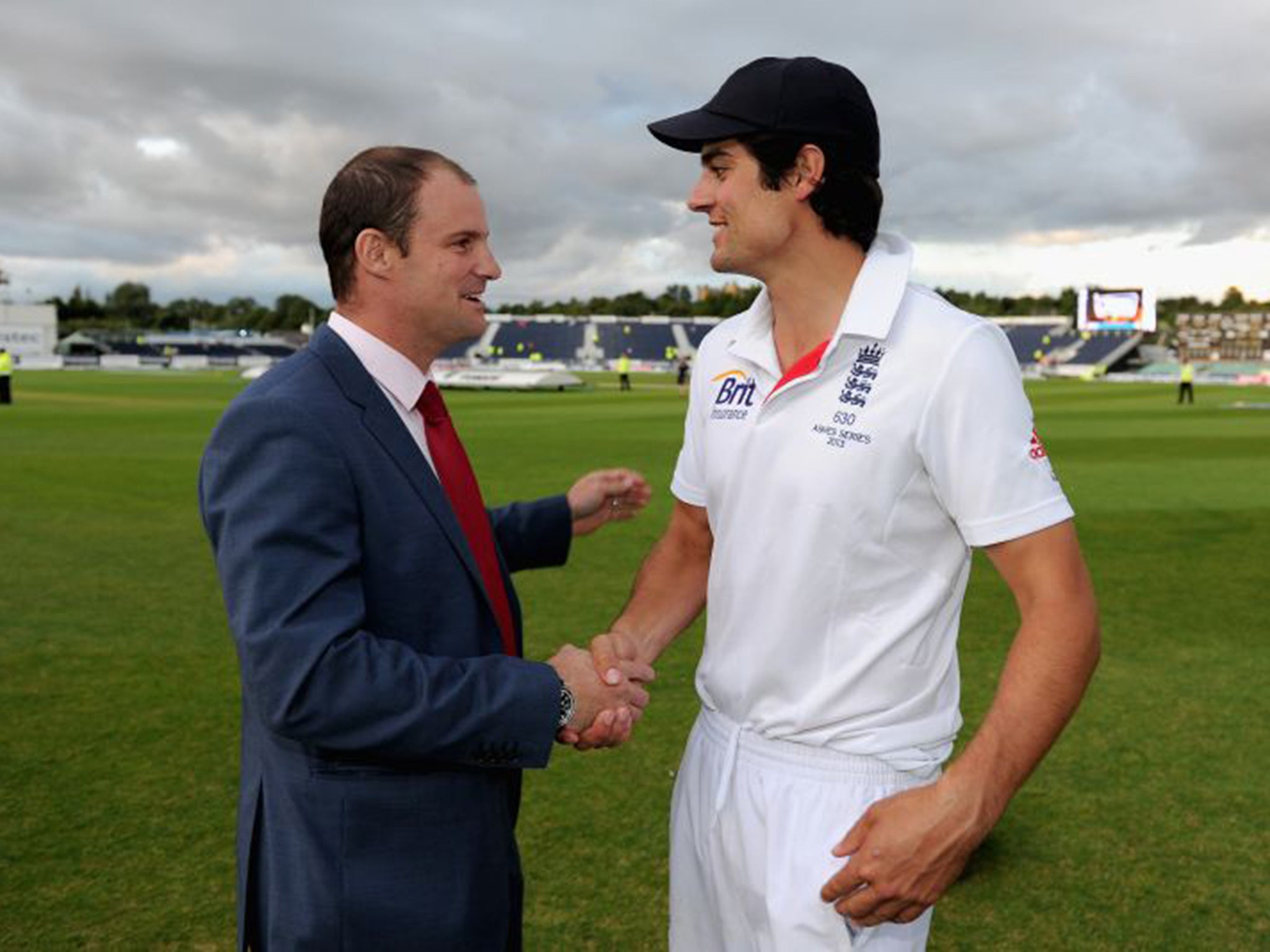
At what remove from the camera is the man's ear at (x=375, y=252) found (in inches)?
86.0

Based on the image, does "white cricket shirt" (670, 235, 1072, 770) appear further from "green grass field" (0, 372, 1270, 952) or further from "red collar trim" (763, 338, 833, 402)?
"green grass field" (0, 372, 1270, 952)

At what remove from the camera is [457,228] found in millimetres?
2242

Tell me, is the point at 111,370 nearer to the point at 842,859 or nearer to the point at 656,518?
the point at 656,518

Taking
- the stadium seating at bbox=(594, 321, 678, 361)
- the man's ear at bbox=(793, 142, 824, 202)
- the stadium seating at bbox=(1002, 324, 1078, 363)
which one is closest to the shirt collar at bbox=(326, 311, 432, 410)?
the man's ear at bbox=(793, 142, 824, 202)

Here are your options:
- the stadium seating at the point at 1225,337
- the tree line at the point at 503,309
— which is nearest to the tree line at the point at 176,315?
the tree line at the point at 503,309

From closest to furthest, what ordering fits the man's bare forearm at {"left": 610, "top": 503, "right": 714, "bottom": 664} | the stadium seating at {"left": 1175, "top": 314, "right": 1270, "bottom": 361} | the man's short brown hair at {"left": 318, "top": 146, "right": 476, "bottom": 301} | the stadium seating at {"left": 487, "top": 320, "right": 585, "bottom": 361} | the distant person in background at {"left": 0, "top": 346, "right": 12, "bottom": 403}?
the man's short brown hair at {"left": 318, "top": 146, "right": 476, "bottom": 301} < the man's bare forearm at {"left": 610, "top": 503, "right": 714, "bottom": 664} < the distant person in background at {"left": 0, "top": 346, "right": 12, "bottom": 403} < the stadium seating at {"left": 1175, "top": 314, "right": 1270, "bottom": 361} < the stadium seating at {"left": 487, "top": 320, "right": 585, "bottom": 361}

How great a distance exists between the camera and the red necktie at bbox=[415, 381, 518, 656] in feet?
7.30

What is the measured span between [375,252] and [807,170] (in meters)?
0.83

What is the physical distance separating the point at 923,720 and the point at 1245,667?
5348 mm

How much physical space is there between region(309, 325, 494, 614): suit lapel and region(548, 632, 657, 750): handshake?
20 cm

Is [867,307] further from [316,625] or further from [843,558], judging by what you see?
[316,625]

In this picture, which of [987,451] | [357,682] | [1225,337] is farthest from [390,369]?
[1225,337]

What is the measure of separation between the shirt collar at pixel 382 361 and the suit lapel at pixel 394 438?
0.05 m

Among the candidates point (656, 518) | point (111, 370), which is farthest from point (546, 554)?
point (111, 370)
